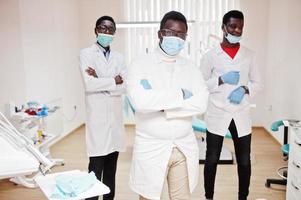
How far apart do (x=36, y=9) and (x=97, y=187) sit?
296 cm

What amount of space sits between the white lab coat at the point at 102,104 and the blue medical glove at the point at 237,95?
78cm

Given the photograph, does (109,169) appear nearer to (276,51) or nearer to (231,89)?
(231,89)

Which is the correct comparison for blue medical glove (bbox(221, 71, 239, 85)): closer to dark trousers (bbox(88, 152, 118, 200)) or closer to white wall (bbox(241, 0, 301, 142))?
dark trousers (bbox(88, 152, 118, 200))

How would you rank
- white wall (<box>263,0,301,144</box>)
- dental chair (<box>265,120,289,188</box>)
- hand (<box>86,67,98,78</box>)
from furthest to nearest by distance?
1. white wall (<box>263,0,301,144</box>)
2. dental chair (<box>265,120,289,188</box>)
3. hand (<box>86,67,98,78</box>)

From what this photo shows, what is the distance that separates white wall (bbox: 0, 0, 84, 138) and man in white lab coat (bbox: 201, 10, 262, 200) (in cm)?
210

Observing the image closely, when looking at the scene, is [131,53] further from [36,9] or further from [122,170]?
[122,170]

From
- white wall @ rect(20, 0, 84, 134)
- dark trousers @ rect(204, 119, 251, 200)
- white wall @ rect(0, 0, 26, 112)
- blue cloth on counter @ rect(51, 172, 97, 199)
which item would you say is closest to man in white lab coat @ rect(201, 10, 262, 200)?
dark trousers @ rect(204, 119, 251, 200)

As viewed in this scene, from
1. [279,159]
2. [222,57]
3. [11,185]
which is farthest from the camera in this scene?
[279,159]

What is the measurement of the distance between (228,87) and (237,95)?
88mm

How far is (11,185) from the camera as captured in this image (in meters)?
3.08

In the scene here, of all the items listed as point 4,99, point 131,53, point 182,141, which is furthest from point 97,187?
point 131,53

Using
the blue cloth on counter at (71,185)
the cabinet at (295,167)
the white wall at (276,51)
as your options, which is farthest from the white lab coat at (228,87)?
the white wall at (276,51)

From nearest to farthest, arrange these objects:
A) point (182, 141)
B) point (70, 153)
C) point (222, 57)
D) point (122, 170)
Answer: point (182, 141)
point (222, 57)
point (122, 170)
point (70, 153)

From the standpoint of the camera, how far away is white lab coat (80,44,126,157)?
2178 millimetres
